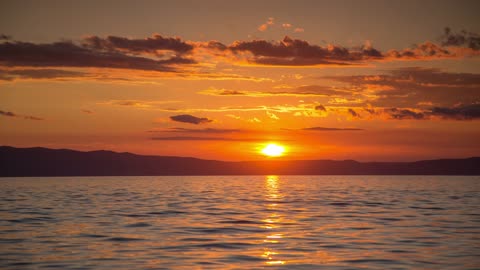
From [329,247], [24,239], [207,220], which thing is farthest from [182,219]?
[329,247]

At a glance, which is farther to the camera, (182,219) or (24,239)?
(182,219)

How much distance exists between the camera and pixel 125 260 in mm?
23266

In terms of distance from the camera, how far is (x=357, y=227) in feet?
113

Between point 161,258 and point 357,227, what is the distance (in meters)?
14.4

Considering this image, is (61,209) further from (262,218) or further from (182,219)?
(262,218)

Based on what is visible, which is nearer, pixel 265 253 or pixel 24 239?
pixel 265 253

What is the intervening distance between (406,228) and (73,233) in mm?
18324

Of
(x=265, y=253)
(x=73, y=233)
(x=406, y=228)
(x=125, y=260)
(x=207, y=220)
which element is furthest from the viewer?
(x=207, y=220)

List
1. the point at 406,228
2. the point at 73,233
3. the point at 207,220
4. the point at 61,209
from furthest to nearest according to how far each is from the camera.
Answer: the point at 61,209
the point at 207,220
the point at 406,228
the point at 73,233

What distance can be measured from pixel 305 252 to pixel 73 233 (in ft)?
43.2

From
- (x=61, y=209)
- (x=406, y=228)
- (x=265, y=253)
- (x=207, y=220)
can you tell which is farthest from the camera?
(x=61, y=209)

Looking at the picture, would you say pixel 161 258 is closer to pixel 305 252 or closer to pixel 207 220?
pixel 305 252

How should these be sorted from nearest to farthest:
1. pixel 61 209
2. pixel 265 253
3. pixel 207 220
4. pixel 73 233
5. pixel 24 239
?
pixel 265 253 → pixel 24 239 → pixel 73 233 → pixel 207 220 → pixel 61 209

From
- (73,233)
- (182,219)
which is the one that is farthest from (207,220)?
(73,233)
